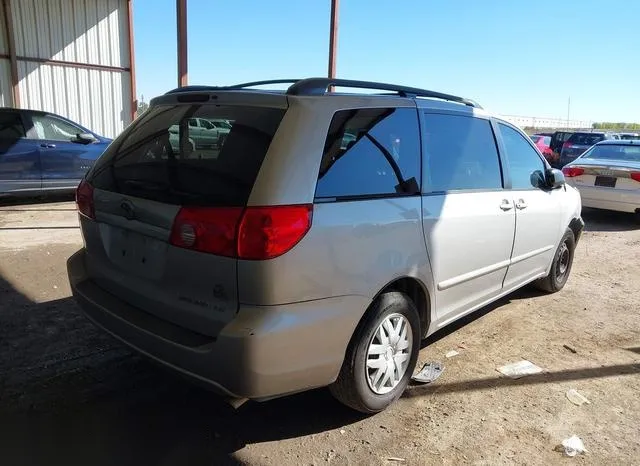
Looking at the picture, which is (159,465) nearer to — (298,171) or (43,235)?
(298,171)

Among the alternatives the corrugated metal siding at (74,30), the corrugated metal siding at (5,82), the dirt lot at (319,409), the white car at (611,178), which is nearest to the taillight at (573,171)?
the white car at (611,178)

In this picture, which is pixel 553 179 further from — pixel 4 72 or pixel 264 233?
pixel 4 72

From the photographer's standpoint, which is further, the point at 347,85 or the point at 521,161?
the point at 521,161

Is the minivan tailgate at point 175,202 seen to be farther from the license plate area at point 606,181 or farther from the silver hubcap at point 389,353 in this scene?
the license plate area at point 606,181

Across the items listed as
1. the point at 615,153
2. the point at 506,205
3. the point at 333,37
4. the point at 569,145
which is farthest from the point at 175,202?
the point at 569,145

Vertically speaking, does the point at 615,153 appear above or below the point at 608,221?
above

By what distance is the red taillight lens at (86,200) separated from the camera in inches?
117

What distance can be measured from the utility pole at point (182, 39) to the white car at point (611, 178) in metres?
7.42

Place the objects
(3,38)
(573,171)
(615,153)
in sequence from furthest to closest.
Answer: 1. (3,38)
2. (615,153)
3. (573,171)

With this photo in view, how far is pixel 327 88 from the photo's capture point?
2.67 metres

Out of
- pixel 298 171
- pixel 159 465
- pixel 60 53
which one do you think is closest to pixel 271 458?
pixel 159 465

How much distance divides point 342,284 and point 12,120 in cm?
806

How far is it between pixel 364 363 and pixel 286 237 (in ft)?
2.99

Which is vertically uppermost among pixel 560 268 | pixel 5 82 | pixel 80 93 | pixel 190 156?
pixel 5 82
